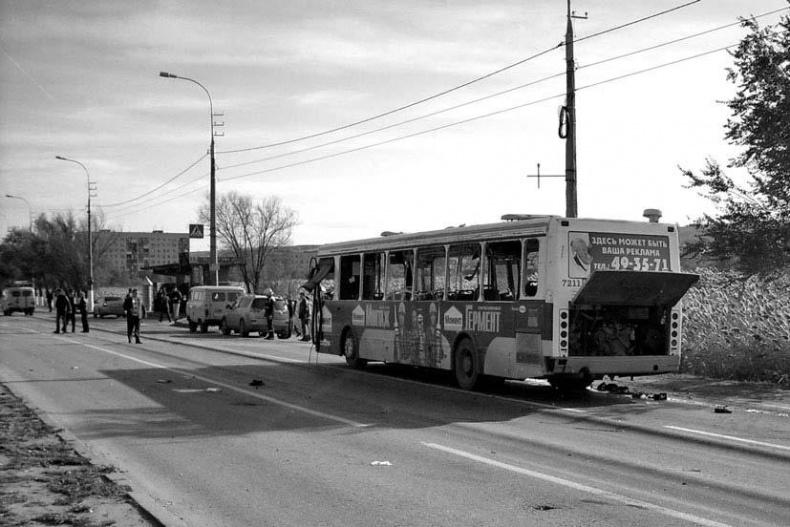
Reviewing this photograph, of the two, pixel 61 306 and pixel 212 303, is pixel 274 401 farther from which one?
pixel 212 303

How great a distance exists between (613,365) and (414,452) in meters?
5.76

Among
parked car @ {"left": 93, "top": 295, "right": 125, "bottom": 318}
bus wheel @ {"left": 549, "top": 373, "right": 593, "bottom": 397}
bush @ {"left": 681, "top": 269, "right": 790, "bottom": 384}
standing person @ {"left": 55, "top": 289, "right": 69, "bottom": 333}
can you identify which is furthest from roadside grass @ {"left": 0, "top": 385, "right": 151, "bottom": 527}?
parked car @ {"left": 93, "top": 295, "right": 125, "bottom": 318}

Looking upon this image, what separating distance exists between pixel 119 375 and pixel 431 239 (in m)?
6.75

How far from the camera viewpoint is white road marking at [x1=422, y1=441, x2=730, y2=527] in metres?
7.02

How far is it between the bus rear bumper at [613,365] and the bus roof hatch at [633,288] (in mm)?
867

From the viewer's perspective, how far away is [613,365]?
14.8m

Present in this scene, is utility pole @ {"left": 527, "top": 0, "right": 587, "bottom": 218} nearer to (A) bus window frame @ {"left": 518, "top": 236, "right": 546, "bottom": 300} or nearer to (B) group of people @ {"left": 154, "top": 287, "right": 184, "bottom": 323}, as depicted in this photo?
(A) bus window frame @ {"left": 518, "top": 236, "right": 546, "bottom": 300}

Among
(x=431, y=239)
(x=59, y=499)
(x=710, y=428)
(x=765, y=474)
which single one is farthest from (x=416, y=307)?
(x=59, y=499)

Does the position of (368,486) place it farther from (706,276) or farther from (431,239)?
(706,276)

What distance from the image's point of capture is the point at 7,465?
29.2 feet

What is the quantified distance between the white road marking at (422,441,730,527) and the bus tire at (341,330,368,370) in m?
10.5

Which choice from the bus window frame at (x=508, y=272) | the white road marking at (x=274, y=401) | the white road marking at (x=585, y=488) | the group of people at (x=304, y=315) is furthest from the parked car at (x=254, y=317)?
the white road marking at (x=585, y=488)

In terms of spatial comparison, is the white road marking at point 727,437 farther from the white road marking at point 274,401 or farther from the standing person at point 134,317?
the standing person at point 134,317

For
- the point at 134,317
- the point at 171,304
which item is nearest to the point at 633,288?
the point at 134,317
